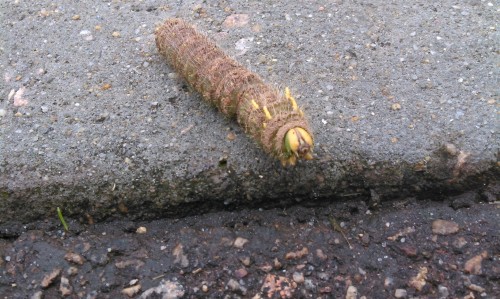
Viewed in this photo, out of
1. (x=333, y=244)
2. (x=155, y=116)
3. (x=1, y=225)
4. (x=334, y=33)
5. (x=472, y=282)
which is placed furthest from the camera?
(x=334, y=33)

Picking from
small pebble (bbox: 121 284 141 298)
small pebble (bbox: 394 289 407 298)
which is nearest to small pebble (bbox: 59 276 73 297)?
small pebble (bbox: 121 284 141 298)

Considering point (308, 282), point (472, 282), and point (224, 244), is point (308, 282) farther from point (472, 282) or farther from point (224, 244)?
point (472, 282)

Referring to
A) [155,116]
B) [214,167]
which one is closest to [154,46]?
[155,116]

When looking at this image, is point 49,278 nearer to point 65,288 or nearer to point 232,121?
point 65,288

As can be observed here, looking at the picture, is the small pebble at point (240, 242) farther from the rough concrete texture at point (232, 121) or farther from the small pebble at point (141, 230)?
the small pebble at point (141, 230)

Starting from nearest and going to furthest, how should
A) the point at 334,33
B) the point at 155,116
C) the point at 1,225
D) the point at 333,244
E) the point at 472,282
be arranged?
the point at 472,282, the point at 333,244, the point at 1,225, the point at 155,116, the point at 334,33

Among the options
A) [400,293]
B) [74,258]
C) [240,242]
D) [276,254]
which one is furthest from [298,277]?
[74,258]

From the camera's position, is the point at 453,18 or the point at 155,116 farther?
the point at 453,18
